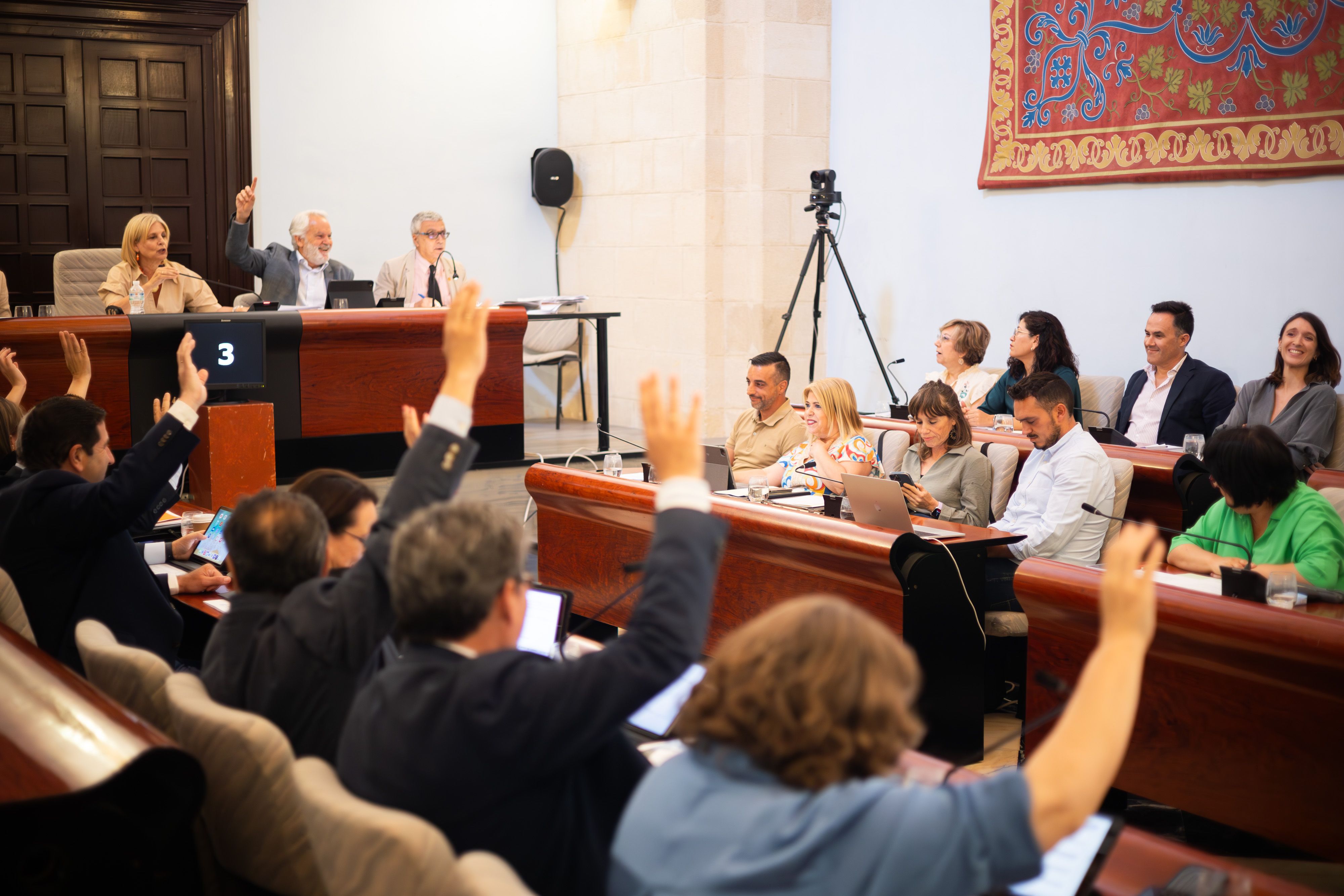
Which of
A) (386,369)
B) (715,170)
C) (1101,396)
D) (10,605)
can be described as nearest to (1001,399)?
(1101,396)

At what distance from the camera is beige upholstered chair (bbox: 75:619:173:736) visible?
2.09m

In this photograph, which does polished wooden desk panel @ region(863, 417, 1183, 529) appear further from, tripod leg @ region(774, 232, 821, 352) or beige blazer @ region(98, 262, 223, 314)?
beige blazer @ region(98, 262, 223, 314)

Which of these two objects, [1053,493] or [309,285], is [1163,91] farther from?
[309,285]

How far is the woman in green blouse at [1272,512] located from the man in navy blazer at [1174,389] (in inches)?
96.3

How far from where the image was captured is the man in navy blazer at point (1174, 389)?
5.58m

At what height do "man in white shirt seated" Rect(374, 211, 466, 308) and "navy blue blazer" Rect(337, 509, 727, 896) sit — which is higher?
"man in white shirt seated" Rect(374, 211, 466, 308)

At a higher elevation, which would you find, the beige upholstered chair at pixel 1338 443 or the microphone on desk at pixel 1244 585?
the beige upholstered chair at pixel 1338 443

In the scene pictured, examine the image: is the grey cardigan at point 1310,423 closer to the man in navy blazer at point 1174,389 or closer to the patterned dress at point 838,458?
the man in navy blazer at point 1174,389

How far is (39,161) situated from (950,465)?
606 centimetres

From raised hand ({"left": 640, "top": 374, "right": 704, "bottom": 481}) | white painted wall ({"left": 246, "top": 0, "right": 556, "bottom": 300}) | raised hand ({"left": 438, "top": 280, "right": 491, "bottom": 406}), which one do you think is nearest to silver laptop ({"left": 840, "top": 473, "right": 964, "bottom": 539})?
raised hand ({"left": 438, "top": 280, "right": 491, "bottom": 406})

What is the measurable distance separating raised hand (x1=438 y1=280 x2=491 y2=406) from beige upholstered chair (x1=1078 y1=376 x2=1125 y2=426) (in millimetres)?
4754

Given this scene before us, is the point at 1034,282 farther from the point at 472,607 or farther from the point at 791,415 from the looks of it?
the point at 472,607

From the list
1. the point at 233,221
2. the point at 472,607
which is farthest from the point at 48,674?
the point at 233,221

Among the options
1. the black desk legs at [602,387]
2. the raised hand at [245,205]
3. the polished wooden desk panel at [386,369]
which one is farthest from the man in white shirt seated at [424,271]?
the black desk legs at [602,387]
